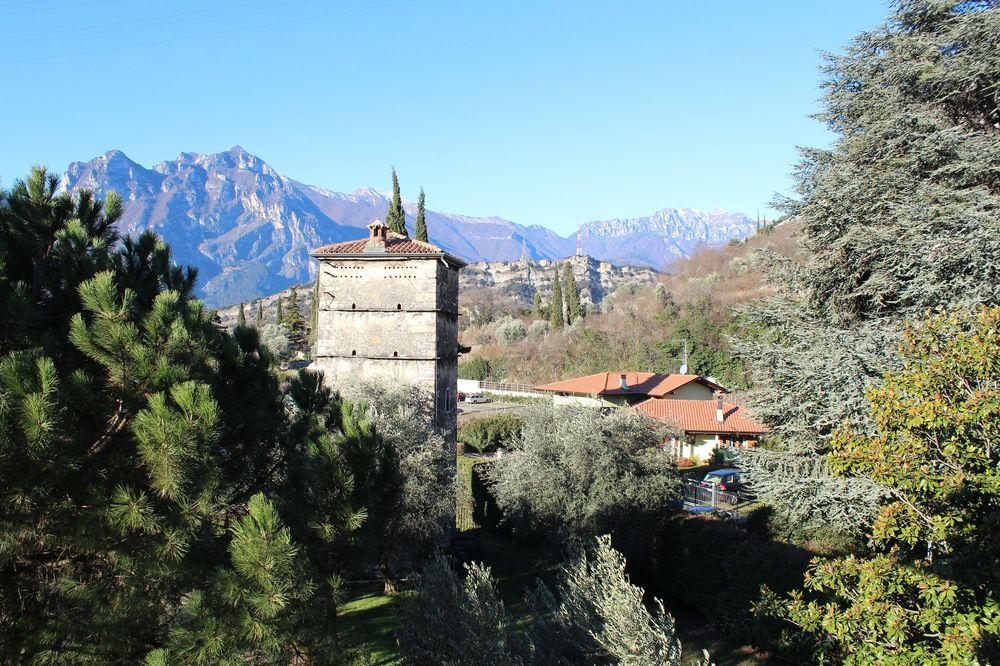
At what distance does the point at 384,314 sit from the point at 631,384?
24508mm

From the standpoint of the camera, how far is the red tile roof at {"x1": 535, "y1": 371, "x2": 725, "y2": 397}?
1569 inches

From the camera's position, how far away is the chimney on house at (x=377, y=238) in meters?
22.0

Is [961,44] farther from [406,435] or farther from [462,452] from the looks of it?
[462,452]

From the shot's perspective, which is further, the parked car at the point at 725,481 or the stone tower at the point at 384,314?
the parked car at the point at 725,481

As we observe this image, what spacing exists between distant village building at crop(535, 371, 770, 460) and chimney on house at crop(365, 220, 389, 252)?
30.8 feet

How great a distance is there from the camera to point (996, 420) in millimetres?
6125

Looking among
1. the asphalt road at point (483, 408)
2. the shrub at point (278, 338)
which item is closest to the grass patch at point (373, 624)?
the asphalt road at point (483, 408)

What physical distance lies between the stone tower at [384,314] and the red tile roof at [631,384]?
67.6ft

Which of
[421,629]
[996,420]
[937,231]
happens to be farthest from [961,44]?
[421,629]

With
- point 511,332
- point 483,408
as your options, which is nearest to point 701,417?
point 483,408

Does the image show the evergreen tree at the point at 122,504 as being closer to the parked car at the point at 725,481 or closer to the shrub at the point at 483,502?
the shrub at the point at 483,502

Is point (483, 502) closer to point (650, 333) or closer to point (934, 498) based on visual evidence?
point (934, 498)

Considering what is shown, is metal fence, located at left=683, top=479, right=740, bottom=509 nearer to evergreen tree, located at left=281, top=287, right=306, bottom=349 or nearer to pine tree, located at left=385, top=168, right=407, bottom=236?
pine tree, located at left=385, top=168, right=407, bottom=236

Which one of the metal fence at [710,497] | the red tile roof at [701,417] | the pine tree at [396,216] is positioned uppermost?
the pine tree at [396,216]
